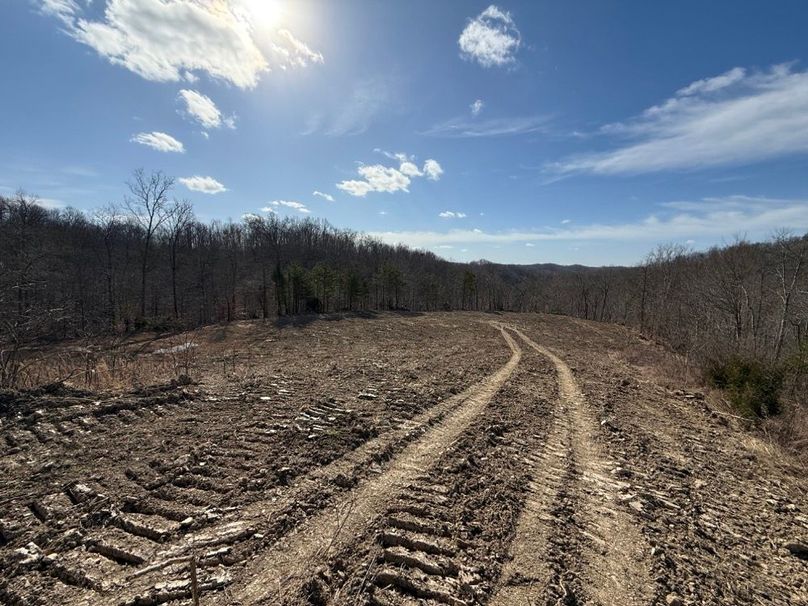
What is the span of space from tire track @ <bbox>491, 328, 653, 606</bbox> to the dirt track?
0.08ft

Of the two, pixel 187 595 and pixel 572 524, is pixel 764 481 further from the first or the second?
pixel 187 595

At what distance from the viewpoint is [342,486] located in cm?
541

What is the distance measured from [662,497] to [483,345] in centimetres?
1672

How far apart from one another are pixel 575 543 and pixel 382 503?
8.37 ft

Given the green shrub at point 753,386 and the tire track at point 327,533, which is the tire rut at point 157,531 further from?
the green shrub at point 753,386

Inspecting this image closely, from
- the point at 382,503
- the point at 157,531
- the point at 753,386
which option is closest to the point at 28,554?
the point at 157,531

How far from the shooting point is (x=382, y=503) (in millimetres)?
4965

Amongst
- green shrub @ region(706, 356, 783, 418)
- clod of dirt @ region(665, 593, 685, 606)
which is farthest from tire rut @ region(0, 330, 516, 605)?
green shrub @ region(706, 356, 783, 418)

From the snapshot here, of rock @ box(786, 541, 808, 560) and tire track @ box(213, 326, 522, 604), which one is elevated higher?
tire track @ box(213, 326, 522, 604)

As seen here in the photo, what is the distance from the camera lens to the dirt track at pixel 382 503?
367 centimetres

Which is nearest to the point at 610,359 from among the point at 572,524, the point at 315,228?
the point at 572,524

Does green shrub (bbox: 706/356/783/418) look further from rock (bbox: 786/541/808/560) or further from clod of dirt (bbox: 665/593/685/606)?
clod of dirt (bbox: 665/593/685/606)

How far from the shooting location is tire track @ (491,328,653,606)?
12.0 feet

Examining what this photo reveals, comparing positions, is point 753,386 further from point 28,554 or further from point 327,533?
point 28,554
